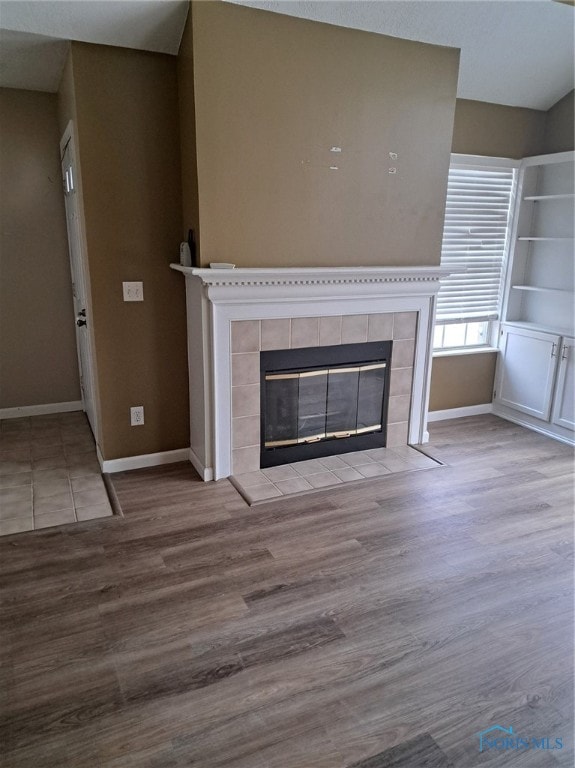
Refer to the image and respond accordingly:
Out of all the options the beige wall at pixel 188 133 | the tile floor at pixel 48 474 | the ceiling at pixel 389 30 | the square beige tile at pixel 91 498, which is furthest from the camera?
the square beige tile at pixel 91 498

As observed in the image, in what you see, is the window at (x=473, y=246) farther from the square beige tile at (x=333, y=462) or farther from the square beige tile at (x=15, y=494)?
the square beige tile at (x=15, y=494)

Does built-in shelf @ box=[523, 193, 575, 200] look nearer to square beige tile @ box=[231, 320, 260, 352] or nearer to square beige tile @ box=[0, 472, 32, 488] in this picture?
square beige tile @ box=[231, 320, 260, 352]

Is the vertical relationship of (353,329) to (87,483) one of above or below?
above

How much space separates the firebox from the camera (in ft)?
11.2

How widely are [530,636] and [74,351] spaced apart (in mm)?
3915

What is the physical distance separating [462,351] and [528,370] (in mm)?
538

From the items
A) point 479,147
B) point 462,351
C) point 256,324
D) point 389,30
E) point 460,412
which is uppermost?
point 389,30

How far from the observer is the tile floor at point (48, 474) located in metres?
2.93

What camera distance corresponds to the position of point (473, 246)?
171 inches

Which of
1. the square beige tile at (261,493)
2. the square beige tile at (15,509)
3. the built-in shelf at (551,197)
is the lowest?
the square beige tile at (15,509)

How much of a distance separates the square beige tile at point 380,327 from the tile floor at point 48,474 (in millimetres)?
1990

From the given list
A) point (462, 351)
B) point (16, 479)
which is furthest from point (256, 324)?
point (462, 351)

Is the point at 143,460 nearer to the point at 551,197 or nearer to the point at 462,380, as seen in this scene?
the point at 462,380

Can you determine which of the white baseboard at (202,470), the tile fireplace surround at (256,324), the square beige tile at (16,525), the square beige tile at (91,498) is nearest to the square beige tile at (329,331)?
the tile fireplace surround at (256,324)
